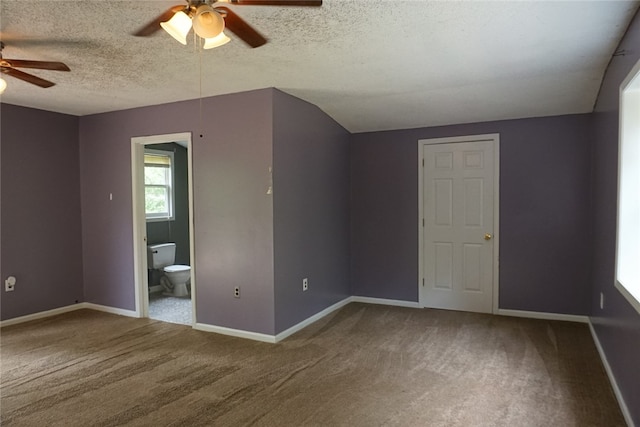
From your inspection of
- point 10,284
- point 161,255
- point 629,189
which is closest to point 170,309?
point 161,255

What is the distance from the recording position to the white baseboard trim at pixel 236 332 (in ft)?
12.2

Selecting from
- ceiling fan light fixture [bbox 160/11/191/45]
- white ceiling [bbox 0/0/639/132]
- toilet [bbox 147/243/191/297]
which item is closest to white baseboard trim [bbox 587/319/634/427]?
white ceiling [bbox 0/0/639/132]

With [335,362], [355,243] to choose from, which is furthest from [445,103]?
[335,362]

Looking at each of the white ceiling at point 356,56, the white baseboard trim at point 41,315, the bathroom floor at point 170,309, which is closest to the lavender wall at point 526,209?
the white ceiling at point 356,56

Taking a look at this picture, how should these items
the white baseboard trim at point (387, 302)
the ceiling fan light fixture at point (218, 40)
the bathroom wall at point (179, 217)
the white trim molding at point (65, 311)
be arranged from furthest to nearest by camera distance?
the bathroom wall at point (179, 217) < the white baseboard trim at point (387, 302) < the white trim molding at point (65, 311) < the ceiling fan light fixture at point (218, 40)

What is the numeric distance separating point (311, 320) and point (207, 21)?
10.3 ft

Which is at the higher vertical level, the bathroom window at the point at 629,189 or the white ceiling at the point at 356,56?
the white ceiling at the point at 356,56

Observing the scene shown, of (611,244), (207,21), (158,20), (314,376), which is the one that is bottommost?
(314,376)

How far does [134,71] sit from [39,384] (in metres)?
2.41

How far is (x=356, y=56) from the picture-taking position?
9.58 ft

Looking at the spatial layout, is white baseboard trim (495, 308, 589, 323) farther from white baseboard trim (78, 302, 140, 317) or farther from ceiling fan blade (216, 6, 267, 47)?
white baseboard trim (78, 302, 140, 317)

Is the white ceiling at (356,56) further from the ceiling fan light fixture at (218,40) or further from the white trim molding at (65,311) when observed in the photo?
the white trim molding at (65,311)

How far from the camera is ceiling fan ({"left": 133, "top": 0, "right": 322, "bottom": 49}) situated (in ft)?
6.15

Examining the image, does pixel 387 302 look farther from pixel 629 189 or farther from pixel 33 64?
pixel 33 64
